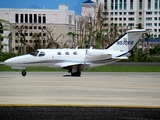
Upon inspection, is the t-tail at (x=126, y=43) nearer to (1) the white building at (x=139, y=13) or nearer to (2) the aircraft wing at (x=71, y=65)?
(2) the aircraft wing at (x=71, y=65)

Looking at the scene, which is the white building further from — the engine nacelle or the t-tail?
the engine nacelle

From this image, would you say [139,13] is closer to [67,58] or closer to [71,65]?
[67,58]

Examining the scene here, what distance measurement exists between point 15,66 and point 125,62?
2692cm

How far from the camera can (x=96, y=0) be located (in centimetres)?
17400

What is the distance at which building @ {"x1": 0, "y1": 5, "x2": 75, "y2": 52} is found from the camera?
127m

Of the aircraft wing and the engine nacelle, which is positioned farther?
the engine nacelle

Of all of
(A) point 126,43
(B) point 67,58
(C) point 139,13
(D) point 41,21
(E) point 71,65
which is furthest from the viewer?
(C) point 139,13

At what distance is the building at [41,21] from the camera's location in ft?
418

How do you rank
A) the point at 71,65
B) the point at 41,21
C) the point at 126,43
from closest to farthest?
1. the point at 71,65
2. the point at 126,43
3. the point at 41,21

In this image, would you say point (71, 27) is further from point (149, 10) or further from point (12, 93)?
point (12, 93)

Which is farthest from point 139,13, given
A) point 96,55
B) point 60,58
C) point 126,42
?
point 60,58

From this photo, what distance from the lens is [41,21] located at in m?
135

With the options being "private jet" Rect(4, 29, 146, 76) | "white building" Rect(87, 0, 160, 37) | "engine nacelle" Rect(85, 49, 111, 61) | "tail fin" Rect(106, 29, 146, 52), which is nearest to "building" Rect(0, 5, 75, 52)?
"white building" Rect(87, 0, 160, 37)

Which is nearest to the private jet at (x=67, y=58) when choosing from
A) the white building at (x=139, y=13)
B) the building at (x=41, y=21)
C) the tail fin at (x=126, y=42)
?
the tail fin at (x=126, y=42)
